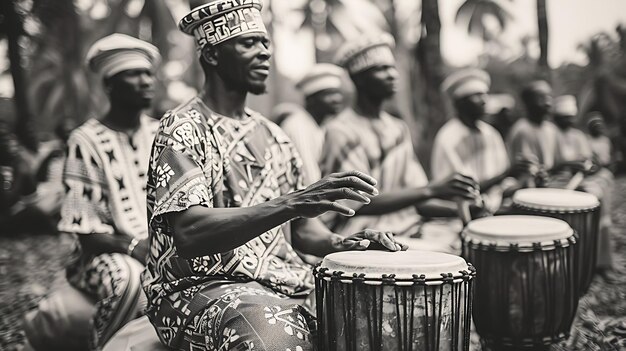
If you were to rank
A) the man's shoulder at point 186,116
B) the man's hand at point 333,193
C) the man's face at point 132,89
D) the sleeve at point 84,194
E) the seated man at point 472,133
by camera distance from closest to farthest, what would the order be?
the man's hand at point 333,193 → the man's shoulder at point 186,116 → the sleeve at point 84,194 → the man's face at point 132,89 → the seated man at point 472,133

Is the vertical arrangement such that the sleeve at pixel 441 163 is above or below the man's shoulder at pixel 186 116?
below

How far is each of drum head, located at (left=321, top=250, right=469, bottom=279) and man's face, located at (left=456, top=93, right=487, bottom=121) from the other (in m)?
4.29

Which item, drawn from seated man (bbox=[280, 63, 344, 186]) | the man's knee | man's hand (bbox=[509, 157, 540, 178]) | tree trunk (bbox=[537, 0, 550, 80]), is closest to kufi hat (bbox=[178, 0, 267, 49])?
the man's knee

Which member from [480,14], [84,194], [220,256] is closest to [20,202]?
[84,194]

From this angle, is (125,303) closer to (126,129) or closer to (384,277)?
(126,129)

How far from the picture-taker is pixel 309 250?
11.2 feet

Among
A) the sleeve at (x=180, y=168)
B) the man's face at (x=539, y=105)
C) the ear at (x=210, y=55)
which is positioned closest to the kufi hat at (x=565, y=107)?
the man's face at (x=539, y=105)

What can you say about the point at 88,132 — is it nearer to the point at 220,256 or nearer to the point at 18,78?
the point at 220,256

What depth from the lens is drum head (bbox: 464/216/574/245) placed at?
13.1 feet

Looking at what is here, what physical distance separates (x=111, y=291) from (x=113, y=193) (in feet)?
2.23

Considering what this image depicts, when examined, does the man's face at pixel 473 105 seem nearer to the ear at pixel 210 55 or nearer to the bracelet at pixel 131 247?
the bracelet at pixel 131 247

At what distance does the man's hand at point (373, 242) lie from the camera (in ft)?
9.80

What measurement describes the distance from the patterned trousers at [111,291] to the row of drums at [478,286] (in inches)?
71.8

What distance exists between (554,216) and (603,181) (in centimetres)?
286
